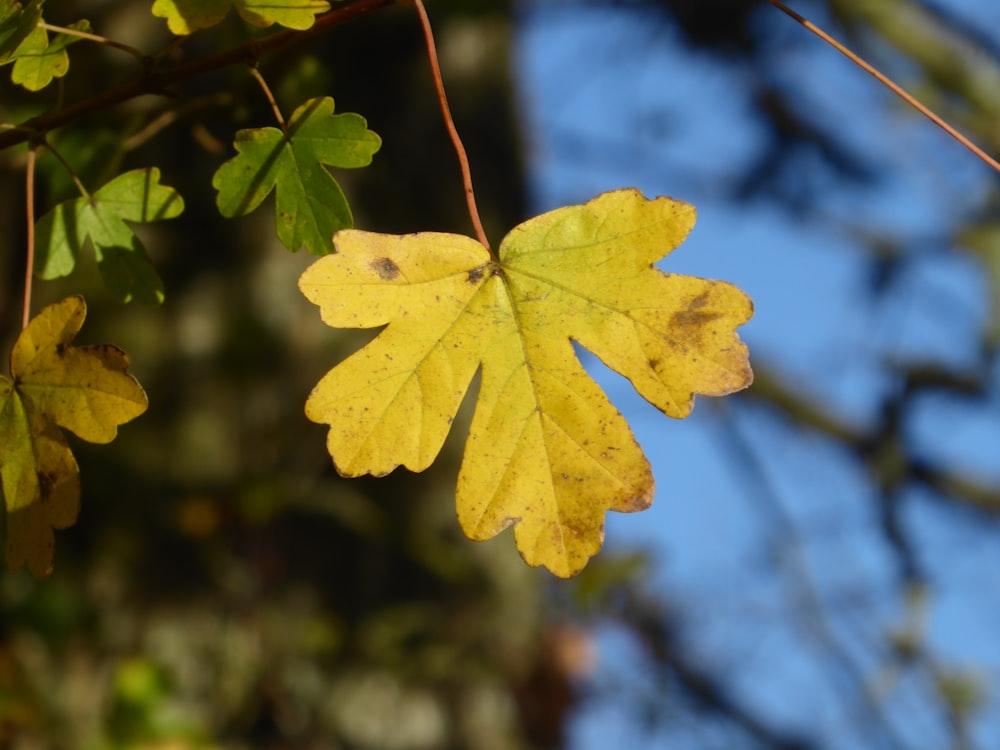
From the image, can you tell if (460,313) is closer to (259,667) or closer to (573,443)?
(573,443)

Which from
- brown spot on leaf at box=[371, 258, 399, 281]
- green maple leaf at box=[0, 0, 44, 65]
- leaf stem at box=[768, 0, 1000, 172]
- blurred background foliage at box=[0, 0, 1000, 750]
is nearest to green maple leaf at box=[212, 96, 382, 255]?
brown spot on leaf at box=[371, 258, 399, 281]

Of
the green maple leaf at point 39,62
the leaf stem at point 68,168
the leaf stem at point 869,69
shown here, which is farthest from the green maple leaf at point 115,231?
the leaf stem at point 869,69

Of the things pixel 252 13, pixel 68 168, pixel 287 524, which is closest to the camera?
pixel 252 13

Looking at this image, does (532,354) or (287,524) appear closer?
(532,354)

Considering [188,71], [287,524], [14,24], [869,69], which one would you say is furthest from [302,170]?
[287,524]

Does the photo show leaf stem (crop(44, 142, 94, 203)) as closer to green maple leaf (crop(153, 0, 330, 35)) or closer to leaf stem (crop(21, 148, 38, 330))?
leaf stem (crop(21, 148, 38, 330))

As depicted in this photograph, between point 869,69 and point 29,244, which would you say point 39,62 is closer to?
point 29,244
